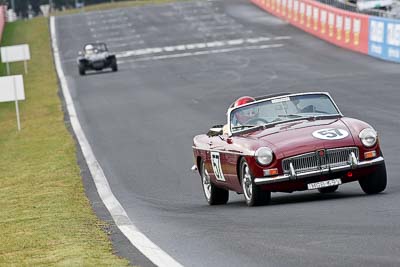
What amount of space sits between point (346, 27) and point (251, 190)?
37320mm

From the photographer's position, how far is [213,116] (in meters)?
29.5

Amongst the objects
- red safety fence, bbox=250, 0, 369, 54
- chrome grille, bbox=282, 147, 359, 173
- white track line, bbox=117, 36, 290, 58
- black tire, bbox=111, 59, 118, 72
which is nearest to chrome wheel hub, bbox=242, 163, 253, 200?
chrome grille, bbox=282, 147, 359, 173

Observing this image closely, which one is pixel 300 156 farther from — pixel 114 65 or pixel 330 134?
pixel 114 65

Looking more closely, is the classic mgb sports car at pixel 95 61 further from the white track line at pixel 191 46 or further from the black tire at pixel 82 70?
the white track line at pixel 191 46

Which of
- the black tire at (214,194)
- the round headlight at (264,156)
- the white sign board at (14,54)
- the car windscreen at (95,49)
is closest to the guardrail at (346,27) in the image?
the car windscreen at (95,49)

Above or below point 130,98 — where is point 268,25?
below

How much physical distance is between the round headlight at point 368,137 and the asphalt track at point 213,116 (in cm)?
62

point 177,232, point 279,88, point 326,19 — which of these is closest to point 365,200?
point 177,232

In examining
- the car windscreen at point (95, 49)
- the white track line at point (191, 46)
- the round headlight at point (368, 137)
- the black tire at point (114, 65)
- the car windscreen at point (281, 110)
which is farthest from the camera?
the white track line at point (191, 46)

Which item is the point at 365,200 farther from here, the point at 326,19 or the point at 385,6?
the point at 385,6

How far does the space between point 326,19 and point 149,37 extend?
14.8 meters

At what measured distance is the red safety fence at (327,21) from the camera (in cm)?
4684

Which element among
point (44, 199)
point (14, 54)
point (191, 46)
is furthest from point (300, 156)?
point (191, 46)

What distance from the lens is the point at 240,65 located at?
155ft
